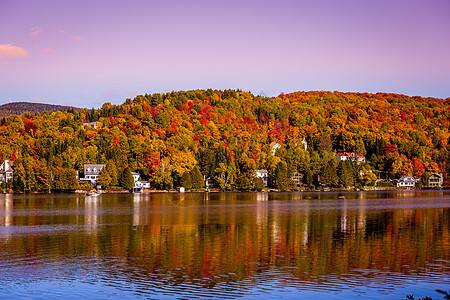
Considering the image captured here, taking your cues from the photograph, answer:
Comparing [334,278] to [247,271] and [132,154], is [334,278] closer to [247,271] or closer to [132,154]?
[247,271]

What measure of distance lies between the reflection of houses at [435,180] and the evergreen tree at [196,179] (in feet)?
294

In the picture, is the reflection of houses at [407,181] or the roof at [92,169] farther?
the reflection of houses at [407,181]

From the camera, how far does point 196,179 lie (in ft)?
490

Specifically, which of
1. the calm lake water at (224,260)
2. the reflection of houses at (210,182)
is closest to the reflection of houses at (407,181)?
the reflection of houses at (210,182)

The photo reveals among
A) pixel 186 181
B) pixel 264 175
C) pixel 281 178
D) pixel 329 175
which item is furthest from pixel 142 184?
pixel 329 175

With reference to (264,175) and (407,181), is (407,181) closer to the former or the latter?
(407,181)

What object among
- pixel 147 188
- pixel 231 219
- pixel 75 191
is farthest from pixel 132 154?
pixel 231 219

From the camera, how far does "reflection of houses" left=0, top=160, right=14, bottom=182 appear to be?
14475cm

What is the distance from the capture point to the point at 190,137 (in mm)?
186125

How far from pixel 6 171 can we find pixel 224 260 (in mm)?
129600

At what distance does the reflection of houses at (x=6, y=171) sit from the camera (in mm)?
144750

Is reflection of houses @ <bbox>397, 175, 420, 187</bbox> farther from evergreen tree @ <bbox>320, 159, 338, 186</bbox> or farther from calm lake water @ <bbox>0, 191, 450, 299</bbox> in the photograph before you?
calm lake water @ <bbox>0, 191, 450, 299</bbox>

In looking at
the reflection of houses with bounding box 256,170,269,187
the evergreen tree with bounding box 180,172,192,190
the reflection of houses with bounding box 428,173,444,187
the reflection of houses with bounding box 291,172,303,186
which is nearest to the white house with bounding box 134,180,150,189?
the evergreen tree with bounding box 180,172,192,190

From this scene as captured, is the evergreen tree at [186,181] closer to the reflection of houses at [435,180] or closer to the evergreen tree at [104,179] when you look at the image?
the evergreen tree at [104,179]
